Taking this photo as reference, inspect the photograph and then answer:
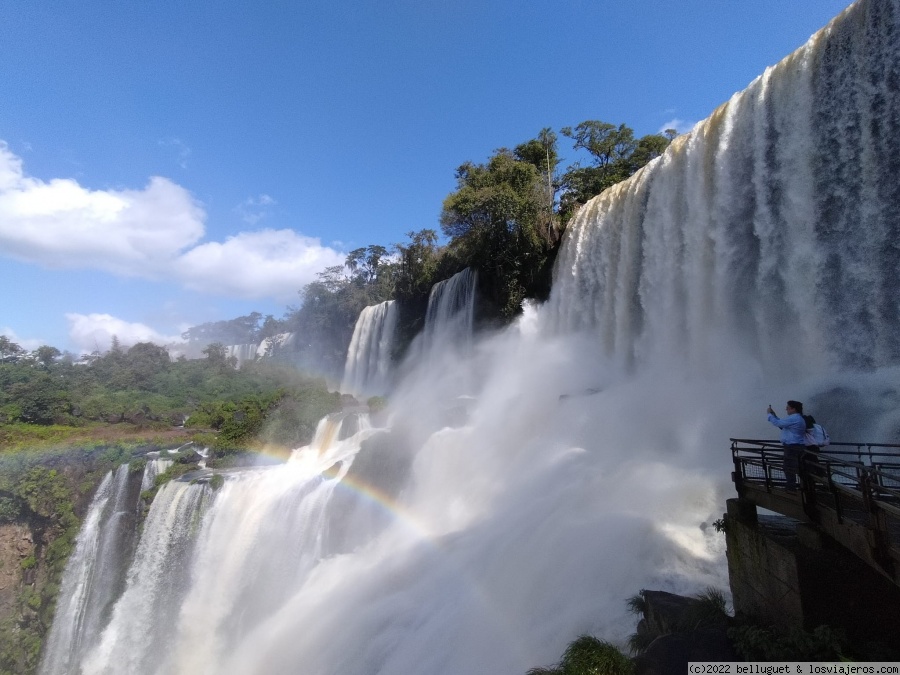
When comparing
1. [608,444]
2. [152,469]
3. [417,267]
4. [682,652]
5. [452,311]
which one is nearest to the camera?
[682,652]

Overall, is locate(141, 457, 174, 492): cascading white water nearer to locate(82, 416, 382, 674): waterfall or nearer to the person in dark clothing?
locate(82, 416, 382, 674): waterfall

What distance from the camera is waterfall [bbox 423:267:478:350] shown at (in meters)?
26.9

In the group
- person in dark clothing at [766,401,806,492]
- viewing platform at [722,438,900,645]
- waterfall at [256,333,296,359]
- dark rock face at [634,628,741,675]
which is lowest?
dark rock face at [634,628,741,675]

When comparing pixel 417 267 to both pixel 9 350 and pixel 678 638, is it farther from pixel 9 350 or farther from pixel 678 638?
pixel 9 350

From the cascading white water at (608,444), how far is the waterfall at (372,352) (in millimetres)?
14368

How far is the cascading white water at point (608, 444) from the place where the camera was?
823 centimetres

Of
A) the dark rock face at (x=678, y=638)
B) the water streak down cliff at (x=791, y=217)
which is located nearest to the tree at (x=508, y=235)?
the water streak down cliff at (x=791, y=217)

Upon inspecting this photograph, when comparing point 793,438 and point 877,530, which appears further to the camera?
point 793,438

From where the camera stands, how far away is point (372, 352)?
36.5m

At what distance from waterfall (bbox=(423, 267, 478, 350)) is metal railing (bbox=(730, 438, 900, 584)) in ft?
67.1

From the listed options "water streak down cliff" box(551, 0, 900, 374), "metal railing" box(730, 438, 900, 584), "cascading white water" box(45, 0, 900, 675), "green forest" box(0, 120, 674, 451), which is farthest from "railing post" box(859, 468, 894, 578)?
"green forest" box(0, 120, 674, 451)

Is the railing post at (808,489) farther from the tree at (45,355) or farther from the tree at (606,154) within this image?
the tree at (45,355)

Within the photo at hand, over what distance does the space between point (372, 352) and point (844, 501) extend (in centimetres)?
3267

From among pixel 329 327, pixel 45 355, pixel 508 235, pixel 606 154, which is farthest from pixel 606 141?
pixel 45 355
